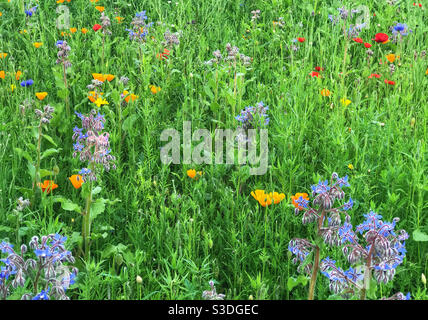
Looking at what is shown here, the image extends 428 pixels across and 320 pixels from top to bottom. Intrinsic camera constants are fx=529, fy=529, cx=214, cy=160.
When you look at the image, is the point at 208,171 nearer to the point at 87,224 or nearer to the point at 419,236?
the point at 87,224

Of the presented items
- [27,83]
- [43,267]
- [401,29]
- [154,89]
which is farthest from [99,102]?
[401,29]

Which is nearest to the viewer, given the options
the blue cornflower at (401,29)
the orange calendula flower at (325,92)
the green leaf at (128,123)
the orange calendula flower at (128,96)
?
the green leaf at (128,123)

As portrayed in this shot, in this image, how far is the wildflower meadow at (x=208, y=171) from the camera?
1.89 metres

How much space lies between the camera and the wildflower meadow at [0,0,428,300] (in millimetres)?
1887

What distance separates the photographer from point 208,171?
110 inches

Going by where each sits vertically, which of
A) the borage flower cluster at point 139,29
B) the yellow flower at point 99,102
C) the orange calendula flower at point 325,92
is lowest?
the yellow flower at point 99,102

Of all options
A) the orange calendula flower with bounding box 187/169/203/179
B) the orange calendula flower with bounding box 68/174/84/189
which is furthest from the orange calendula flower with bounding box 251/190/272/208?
the orange calendula flower with bounding box 68/174/84/189

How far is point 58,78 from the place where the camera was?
3.28 meters

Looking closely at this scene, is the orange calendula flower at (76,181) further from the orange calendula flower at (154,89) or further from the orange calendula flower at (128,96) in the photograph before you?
the orange calendula flower at (154,89)

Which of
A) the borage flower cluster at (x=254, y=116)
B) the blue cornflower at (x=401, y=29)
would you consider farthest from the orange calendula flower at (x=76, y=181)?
the blue cornflower at (x=401, y=29)

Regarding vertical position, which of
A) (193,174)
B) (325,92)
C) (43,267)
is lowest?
(43,267)

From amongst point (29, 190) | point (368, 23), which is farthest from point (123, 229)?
point (368, 23)
